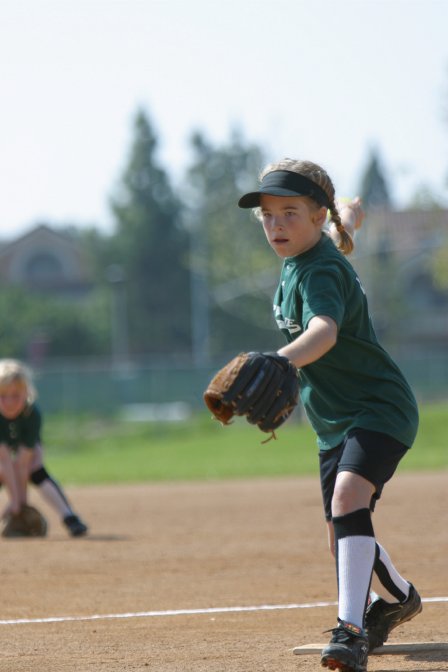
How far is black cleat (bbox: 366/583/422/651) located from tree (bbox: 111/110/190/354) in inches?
2466

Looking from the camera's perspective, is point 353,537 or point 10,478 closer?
point 353,537

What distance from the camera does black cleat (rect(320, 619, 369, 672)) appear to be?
4359 mm

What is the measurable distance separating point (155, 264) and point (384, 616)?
64.5m

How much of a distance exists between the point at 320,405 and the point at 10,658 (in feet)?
5.34

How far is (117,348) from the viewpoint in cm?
6081

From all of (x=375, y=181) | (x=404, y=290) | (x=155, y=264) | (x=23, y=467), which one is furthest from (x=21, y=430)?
(x=375, y=181)

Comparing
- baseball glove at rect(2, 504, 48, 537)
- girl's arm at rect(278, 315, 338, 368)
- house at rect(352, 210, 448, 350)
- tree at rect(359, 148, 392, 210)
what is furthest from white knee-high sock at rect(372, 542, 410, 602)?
tree at rect(359, 148, 392, 210)

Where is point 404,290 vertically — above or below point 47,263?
below

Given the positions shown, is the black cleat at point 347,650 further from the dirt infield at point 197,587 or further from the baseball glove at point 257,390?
the baseball glove at point 257,390

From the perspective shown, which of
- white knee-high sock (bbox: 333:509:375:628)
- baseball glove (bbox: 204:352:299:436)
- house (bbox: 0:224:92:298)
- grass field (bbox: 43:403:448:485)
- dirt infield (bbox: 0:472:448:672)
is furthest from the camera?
house (bbox: 0:224:92:298)

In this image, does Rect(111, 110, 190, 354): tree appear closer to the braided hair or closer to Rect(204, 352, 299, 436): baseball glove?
the braided hair

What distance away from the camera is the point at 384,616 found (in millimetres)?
5066

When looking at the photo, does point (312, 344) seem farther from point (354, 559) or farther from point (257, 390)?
point (354, 559)

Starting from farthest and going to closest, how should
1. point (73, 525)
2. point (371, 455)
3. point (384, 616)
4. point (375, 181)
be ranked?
1. point (375, 181)
2. point (73, 525)
3. point (384, 616)
4. point (371, 455)
